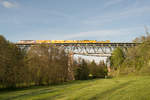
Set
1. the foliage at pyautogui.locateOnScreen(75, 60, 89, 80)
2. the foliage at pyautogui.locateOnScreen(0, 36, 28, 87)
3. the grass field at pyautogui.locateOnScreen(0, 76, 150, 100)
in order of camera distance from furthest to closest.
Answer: the foliage at pyautogui.locateOnScreen(75, 60, 89, 80) < the foliage at pyautogui.locateOnScreen(0, 36, 28, 87) < the grass field at pyautogui.locateOnScreen(0, 76, 150, 100)

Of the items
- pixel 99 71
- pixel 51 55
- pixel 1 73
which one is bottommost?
pixel 99 71

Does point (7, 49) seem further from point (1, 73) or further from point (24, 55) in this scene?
point (24, 55)

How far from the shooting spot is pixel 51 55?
107ft

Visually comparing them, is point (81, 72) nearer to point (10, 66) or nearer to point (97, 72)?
point (97, 72)

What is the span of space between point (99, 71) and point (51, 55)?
30251 millimetres

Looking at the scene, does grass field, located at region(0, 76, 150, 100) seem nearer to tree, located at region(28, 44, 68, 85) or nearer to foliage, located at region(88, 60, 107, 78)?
tree, located at region(28, 44, 68, 85)

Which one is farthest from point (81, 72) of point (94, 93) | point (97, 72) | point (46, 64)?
point (94, 93)

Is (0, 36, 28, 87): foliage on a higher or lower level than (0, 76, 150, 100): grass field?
higher

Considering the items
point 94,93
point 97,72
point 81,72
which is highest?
point 94,93

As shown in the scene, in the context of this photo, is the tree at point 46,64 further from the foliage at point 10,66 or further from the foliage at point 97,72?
the foliage at point 97,72

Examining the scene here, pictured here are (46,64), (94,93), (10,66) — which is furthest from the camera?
(46,64)

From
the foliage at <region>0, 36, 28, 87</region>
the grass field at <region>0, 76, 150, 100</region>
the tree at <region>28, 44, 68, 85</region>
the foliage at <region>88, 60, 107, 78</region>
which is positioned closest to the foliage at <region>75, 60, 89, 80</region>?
Result: the foliage at <region>88, 60, 107, 78</region>

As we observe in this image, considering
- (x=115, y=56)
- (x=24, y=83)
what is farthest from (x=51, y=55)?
(x=115, y=56)

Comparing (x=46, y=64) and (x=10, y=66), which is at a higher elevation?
(x=10, y=66)
